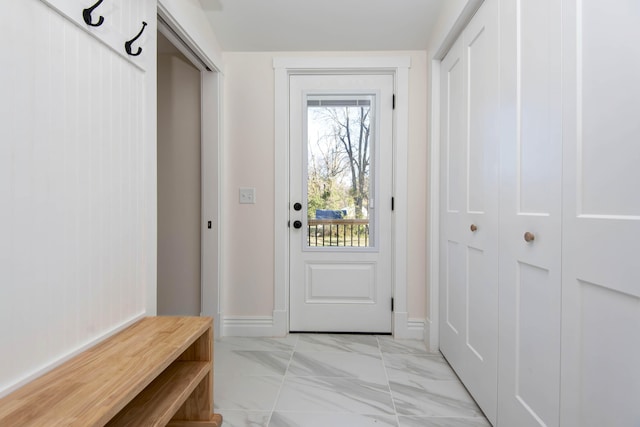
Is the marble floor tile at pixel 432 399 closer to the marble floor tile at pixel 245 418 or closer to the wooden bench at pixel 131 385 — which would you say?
the marble floor tile at pixel 245 418

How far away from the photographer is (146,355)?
3.37ft

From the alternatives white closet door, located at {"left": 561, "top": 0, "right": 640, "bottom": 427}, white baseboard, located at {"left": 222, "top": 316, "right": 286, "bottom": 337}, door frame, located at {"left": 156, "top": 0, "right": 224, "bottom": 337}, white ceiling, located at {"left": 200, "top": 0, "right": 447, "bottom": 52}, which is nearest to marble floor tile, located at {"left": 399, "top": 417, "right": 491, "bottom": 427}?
white closet door, located at {"left": 561, "top": 0, "right": 640, "bottom": 427}

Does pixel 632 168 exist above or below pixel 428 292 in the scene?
above

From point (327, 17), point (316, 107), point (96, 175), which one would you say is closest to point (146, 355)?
point (96, 175)

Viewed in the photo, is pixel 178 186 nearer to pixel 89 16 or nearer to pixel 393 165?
pixel 89 16

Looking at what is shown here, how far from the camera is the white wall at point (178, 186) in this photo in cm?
241

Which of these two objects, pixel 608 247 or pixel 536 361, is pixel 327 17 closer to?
pixel 608 247

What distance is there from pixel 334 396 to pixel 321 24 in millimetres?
2213

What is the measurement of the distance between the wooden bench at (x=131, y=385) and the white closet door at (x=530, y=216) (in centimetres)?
118

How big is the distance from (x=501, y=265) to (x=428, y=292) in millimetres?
969

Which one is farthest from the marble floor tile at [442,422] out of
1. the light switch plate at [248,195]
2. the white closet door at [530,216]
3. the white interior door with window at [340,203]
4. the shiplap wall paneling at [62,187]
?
the light switch plate at [248,195]

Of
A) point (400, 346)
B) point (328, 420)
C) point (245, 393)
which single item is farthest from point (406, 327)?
point (245, 393)

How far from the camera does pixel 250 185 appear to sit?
2.37m

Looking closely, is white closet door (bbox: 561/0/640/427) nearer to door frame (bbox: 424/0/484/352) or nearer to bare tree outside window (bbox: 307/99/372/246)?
door frame (bbox: 424/0/484/352)
